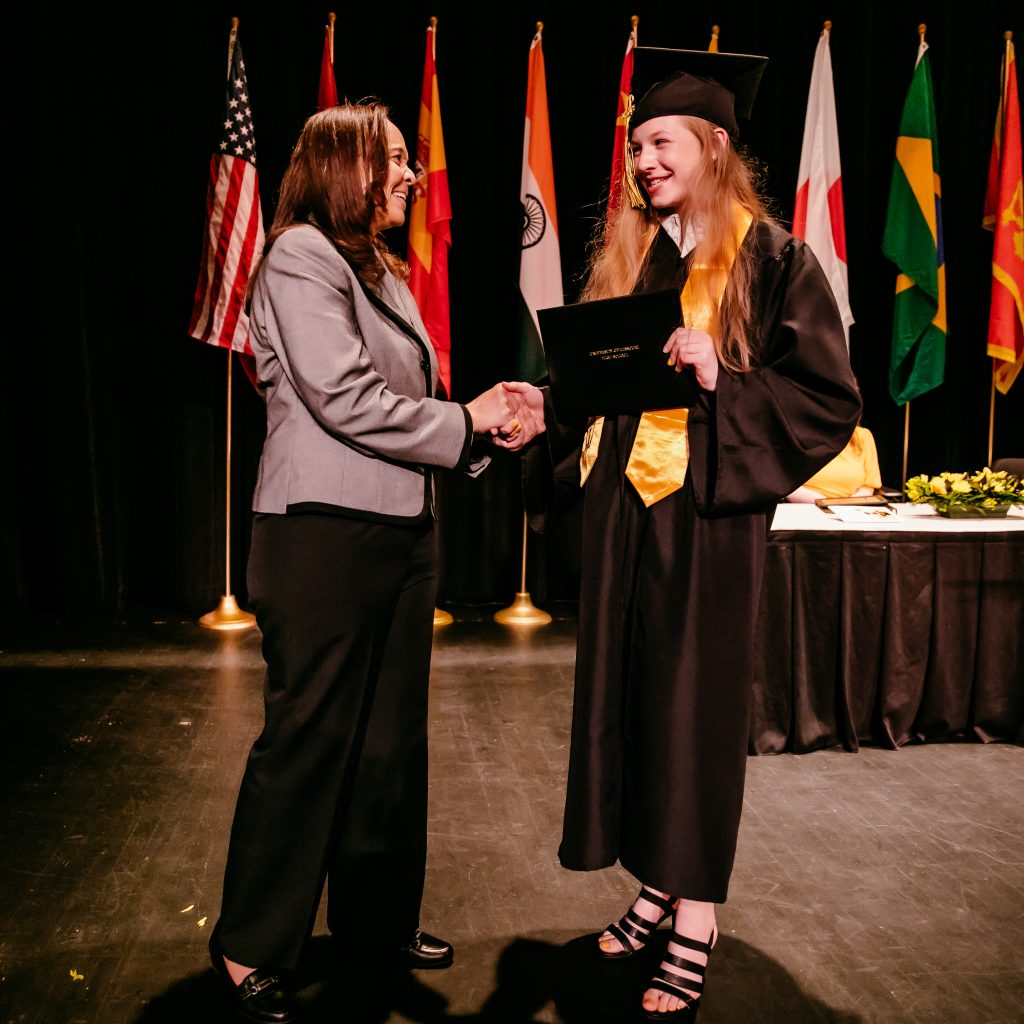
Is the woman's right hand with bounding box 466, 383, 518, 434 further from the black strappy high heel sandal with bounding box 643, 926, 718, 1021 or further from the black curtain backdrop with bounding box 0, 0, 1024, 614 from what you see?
the black curtain backdrop with bounding box 0, 0, 1024, 614

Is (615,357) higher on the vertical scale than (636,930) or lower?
higher

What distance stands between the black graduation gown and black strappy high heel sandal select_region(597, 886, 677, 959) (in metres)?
0.19

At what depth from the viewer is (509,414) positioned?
5.98 feet

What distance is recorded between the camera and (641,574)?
1.84m

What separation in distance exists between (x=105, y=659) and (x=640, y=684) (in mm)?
3071

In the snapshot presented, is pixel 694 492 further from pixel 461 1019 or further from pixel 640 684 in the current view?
pixel 461 1019

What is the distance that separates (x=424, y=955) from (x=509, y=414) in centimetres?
108

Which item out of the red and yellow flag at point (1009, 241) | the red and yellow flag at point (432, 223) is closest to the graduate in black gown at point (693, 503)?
the red and yellow flag at point (432, 223)

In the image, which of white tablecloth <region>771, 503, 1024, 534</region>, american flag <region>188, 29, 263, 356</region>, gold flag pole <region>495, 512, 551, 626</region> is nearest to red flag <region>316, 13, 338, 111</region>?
american flag <region>188, 29, 263, 356</region>

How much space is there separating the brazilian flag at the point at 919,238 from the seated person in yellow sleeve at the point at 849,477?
1236 mm

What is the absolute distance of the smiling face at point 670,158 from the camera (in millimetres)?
1767

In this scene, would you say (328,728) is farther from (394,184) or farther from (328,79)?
(328,79)

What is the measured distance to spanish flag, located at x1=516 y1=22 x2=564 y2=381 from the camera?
4812 mm

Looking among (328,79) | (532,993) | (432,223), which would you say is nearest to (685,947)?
(532,993)
